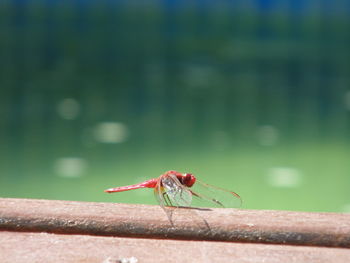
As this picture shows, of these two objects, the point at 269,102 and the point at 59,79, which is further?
the point at 59,79

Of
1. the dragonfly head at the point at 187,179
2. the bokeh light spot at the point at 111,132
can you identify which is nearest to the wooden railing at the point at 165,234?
the dragonfly head at the point at 187,179

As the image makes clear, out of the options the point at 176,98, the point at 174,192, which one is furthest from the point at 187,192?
the point at 176,98

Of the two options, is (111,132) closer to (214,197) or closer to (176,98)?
(176,98)

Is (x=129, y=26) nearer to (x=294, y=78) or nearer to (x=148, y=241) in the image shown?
(x=294, y=78)

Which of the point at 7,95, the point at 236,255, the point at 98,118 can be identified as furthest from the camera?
the point at 7,95

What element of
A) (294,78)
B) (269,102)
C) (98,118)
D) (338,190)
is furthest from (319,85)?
(338,190)

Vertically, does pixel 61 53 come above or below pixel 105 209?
below
